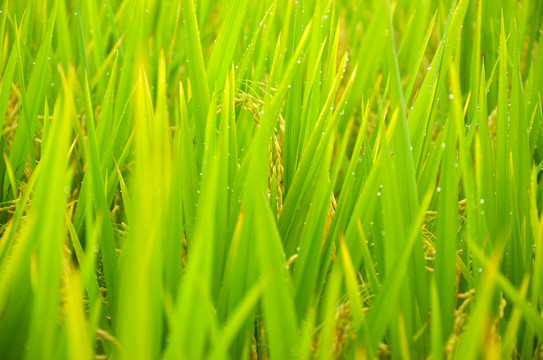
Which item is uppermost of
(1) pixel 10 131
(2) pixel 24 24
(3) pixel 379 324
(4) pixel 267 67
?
(2) pixel 24 24

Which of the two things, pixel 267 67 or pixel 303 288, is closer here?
pixel 303 288

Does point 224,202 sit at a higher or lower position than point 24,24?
lower

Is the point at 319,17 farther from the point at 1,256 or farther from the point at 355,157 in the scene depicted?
the point at 1,256

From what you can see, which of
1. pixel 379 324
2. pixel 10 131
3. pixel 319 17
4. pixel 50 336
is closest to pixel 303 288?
pixel 379 324

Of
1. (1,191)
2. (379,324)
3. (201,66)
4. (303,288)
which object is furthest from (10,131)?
(379,324)

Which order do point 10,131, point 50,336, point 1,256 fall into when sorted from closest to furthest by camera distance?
1. point 50,336
2. point 1,256
3. point 10,131

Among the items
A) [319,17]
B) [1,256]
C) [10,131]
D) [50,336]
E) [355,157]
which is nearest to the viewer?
[50,336]
